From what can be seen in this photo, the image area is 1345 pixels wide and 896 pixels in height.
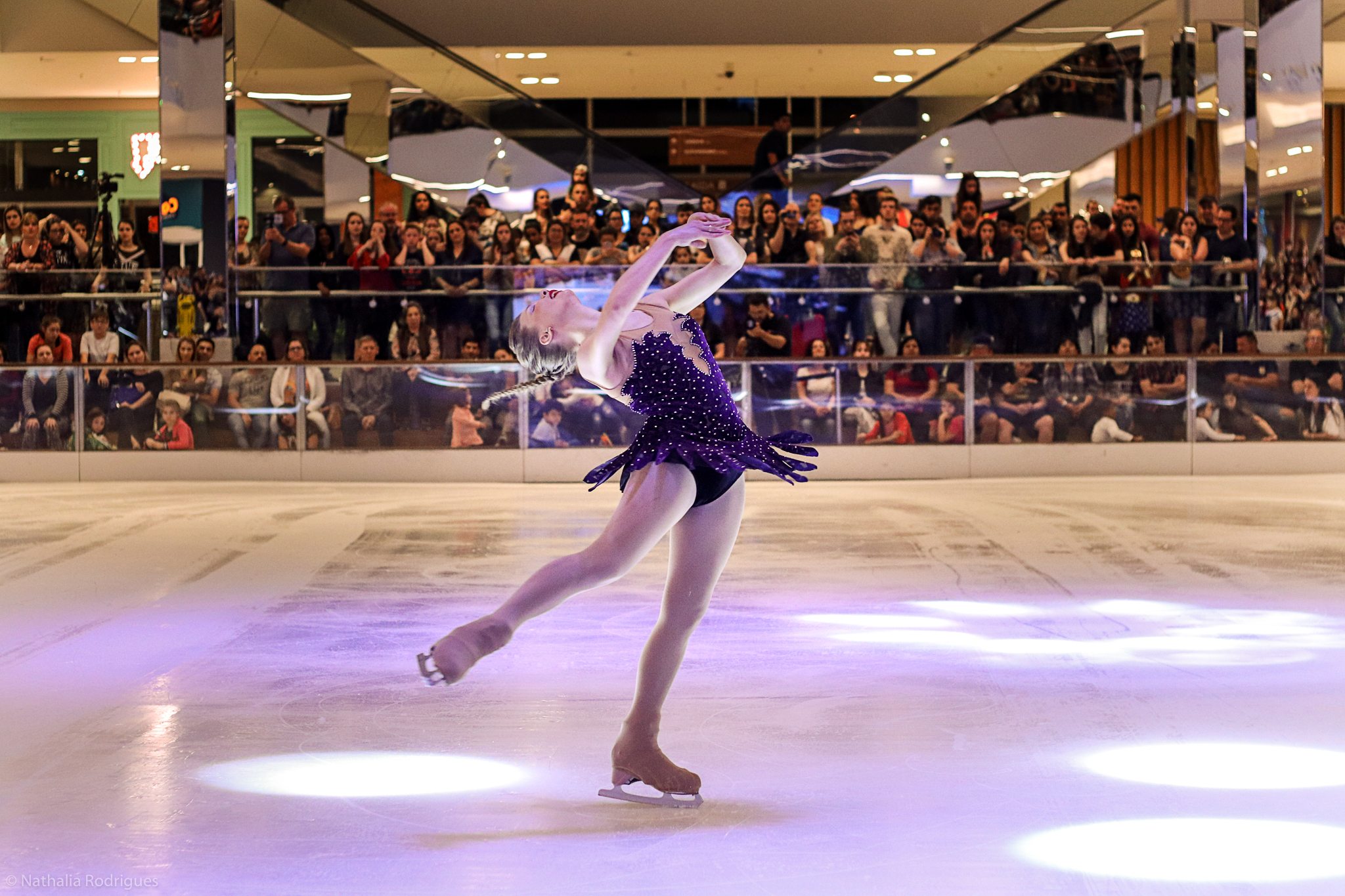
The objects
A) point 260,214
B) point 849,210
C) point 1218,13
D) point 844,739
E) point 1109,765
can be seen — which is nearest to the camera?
point 1109,765

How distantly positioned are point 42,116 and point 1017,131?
13.4 m

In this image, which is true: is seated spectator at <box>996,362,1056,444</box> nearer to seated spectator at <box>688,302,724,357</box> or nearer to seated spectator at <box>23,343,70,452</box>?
seated spectator at <box>688,302,724,357</box>

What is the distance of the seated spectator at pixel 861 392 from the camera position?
10.9 m

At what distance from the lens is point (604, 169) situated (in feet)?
46.6

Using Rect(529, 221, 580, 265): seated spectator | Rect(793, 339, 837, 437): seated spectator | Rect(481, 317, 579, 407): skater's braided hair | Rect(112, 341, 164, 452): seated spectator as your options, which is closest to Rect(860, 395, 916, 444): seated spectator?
Rect(793, 339, 837, 437): seated spectator

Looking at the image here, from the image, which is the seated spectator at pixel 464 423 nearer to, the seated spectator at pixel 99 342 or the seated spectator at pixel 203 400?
the seated spectator at pixel 203 400

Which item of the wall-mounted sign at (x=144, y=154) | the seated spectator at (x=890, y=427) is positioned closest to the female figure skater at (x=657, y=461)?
the seated spectator at (x=890, y=427)

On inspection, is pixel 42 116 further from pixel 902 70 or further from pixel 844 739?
pixel 844 739

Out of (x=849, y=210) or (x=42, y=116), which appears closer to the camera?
(x=849, y=210)

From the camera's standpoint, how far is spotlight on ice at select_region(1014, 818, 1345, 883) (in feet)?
8.87

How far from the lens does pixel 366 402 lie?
11.0 meters

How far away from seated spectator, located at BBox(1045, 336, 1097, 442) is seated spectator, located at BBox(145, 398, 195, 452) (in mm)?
6301

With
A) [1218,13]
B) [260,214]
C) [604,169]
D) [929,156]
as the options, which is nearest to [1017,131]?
[929,156]

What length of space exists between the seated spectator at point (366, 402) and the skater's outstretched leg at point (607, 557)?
26.1 feet
